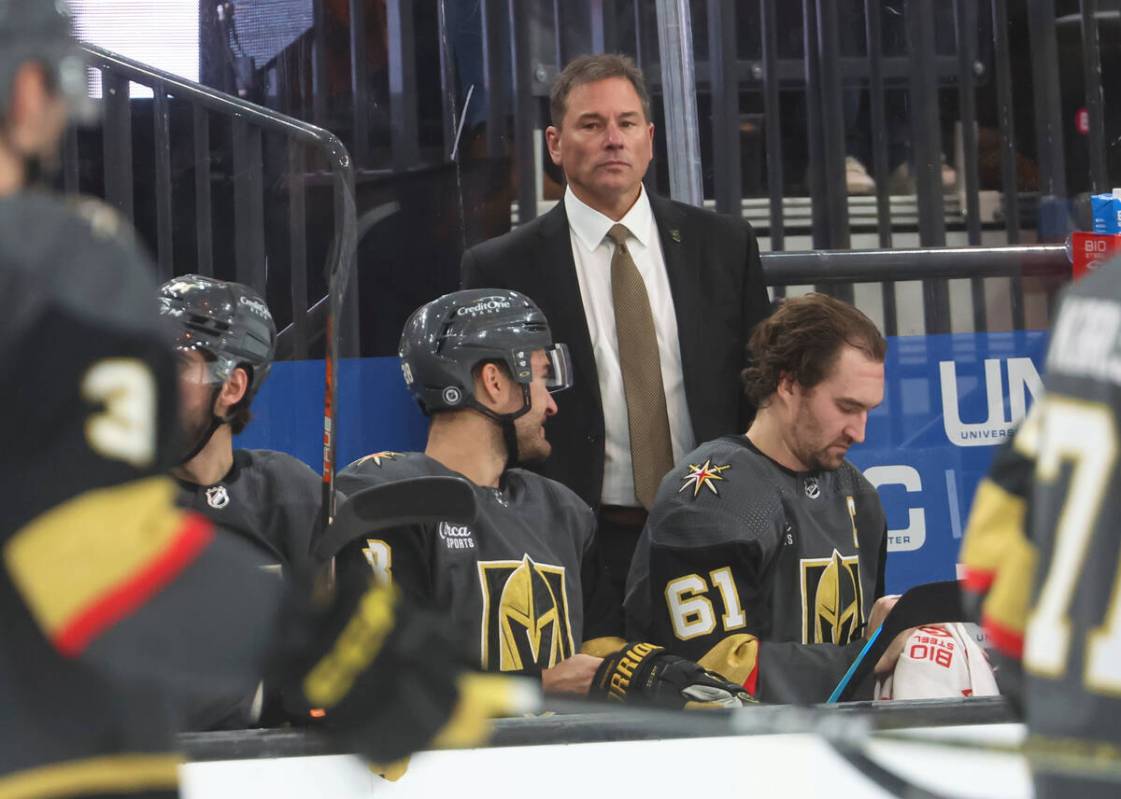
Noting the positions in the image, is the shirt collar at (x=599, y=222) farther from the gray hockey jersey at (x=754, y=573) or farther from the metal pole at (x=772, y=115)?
the metal pole at (x=772, y=115)

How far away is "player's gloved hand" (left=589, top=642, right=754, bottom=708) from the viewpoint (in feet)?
8.25

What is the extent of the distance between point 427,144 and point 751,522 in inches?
49.6

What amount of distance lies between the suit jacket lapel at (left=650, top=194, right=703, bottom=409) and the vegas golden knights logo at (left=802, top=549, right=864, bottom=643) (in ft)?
1.40

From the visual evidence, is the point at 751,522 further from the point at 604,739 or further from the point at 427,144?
the point at 427,144

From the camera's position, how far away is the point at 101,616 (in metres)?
1.06

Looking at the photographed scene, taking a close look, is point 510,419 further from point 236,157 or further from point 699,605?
point 236,157

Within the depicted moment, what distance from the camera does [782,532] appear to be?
2.92m

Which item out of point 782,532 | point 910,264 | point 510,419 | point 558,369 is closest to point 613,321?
point 558,369

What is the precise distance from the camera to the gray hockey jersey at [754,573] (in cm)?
277

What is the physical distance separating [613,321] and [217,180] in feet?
2.90

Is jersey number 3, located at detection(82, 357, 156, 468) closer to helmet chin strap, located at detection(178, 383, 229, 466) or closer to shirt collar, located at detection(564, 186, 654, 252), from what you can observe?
helmet chin strap, located at detection(178, 383, 229, 466)

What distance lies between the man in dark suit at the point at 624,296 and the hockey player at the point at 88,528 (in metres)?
2.02

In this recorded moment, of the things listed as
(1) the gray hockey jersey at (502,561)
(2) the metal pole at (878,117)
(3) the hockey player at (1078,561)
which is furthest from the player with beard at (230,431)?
(2) the metal pole at (878,117)

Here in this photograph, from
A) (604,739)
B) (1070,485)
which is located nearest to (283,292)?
(604,739)
